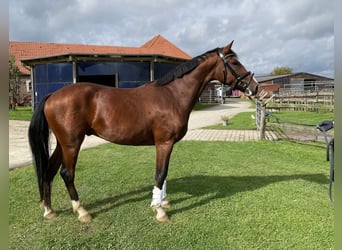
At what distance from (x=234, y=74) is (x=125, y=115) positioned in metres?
1.55

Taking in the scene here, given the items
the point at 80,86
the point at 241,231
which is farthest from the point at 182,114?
the point at 241,231

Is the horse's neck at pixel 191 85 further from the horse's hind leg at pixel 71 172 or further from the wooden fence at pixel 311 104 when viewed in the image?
the wooden fence at pixel 311 104

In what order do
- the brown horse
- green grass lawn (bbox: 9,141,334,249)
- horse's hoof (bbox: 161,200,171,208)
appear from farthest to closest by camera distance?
horse's hoof (bbox: 161,200,171,208) → the brown horse → green grass lawn (bbox: 9,141,334,249)

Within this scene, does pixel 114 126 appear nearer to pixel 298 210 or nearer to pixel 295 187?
pixel 298 210

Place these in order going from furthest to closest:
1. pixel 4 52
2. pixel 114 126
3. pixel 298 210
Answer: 1. pixel 298 210
2. pixel 114 126
3. pixel 4 52

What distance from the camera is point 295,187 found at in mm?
4598

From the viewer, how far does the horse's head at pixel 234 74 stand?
370cm

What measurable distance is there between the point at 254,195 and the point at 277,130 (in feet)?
24.2

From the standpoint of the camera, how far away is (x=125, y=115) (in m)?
3.48

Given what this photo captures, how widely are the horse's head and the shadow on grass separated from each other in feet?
5.54

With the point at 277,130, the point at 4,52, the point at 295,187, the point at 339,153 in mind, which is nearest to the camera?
the point at 4,52

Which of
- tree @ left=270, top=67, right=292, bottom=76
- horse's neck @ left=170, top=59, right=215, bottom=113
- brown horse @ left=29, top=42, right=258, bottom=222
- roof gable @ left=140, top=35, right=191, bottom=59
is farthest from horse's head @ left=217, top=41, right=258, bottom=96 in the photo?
tree @ left=270, top=67, right=292, bottom=76

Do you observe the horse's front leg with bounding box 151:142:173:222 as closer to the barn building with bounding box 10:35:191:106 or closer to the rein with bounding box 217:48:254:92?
the rein with bounding box 217:48:254:92

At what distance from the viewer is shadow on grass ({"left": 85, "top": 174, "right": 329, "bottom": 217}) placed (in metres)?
3.96
